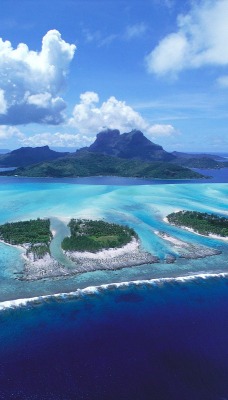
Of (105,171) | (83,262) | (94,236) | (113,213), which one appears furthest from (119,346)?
(105,171)

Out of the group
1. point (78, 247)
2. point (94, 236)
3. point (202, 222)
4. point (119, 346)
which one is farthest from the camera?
point (202, 222)

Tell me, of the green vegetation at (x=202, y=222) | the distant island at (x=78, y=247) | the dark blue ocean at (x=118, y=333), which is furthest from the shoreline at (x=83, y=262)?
the green vegetation at (x=202, y=222)

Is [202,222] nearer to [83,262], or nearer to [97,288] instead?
[83,262]

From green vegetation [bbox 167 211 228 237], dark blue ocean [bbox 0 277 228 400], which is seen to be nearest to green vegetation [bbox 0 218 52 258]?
dark blue ocean [bbox 0 277 228 400]

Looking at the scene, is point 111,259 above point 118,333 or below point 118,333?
above

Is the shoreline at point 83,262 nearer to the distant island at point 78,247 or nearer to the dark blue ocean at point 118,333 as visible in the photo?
the distant island at point 78,247

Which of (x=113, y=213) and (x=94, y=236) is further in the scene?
(x=113, y=213)

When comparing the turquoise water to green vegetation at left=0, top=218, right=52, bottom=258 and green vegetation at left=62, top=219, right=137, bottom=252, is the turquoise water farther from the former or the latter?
green vegetation at left=62, top=219, right=137, bottom=252
